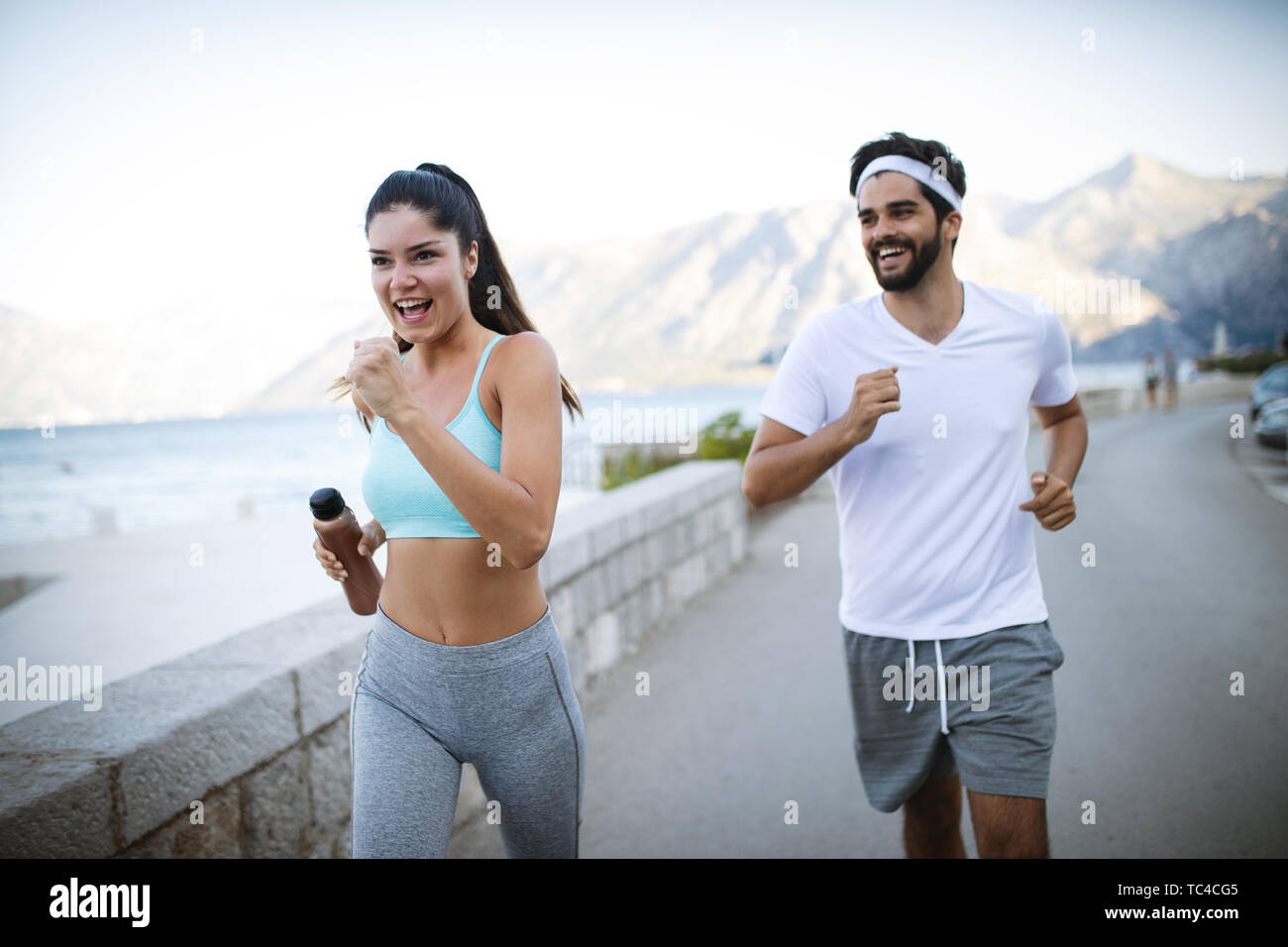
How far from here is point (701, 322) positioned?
139000 mm

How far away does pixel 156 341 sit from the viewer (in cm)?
7806

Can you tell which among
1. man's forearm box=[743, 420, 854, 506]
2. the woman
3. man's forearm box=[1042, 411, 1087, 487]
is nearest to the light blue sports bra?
the woman

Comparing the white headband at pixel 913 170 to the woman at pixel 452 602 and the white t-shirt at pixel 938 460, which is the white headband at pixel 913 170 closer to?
the white t-shirt at pixel 938 460

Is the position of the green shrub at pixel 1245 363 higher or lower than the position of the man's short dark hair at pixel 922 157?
higher

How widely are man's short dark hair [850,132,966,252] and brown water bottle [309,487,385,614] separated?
1.61m

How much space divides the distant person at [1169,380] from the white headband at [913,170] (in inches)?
1302

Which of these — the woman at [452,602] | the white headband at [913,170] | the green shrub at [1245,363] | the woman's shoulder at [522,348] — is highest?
the green shrub at [1245,363]

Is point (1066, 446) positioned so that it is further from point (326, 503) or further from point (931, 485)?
point (326, 503)

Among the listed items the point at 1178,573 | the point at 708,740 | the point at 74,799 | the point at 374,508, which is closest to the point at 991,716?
the point at 374,508

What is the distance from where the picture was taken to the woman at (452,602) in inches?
74.4

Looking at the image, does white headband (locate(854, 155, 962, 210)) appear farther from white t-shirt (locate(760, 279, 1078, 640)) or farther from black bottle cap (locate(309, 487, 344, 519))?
black bottle cap (locate(309, 487, 344, 519))

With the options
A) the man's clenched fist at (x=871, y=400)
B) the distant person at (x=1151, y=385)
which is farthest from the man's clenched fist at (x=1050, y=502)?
the distant person at (x=1151, y=385)
